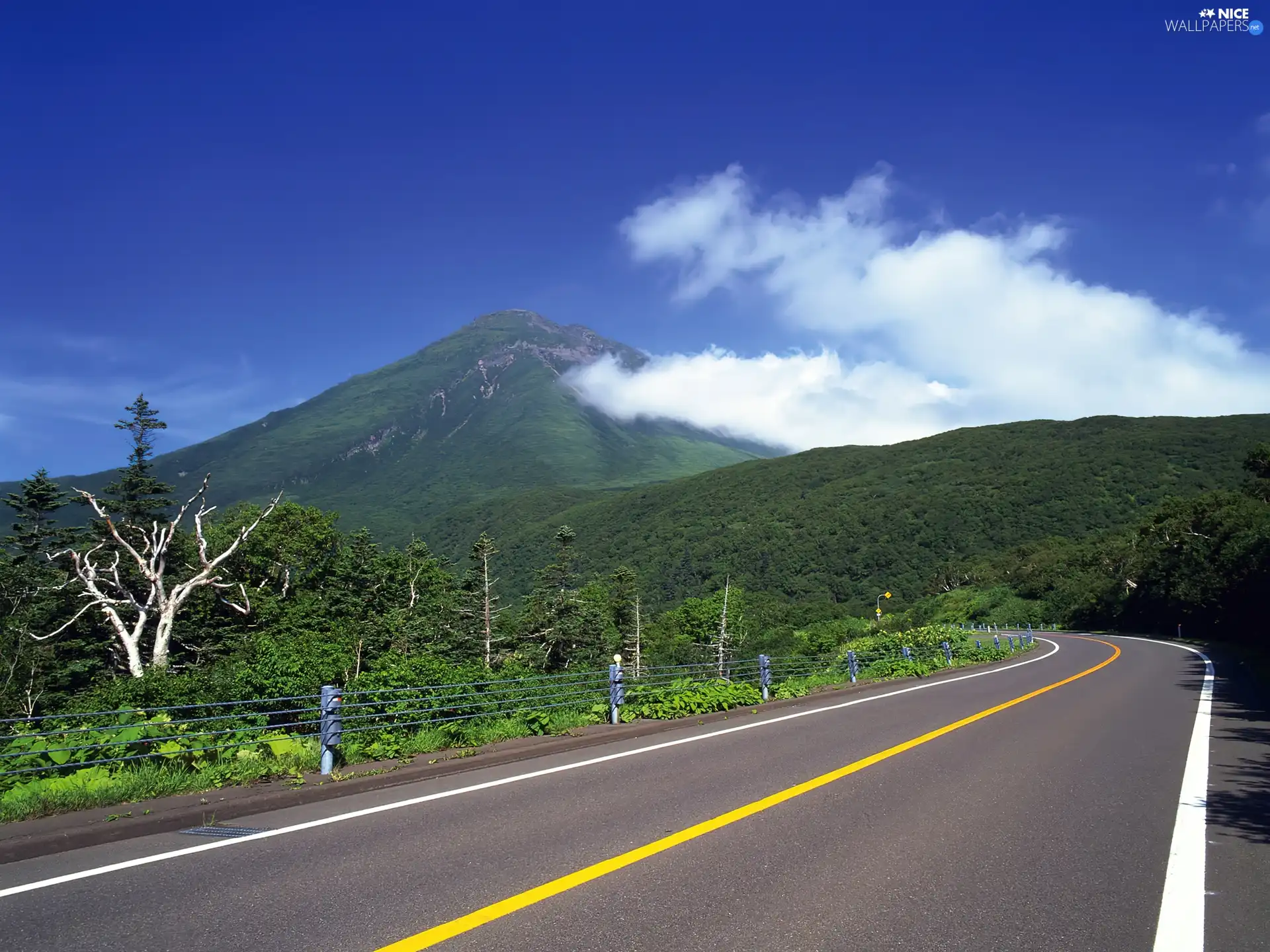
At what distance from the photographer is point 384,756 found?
28.4 feet

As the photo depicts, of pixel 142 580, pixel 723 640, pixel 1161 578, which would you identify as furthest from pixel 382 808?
pixel 1161 578

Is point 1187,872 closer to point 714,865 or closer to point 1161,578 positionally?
point 714,865

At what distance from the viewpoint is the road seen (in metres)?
→ 3.83

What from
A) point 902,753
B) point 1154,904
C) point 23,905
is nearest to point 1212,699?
point 902,753

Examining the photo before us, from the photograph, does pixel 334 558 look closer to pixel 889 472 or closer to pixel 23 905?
pixel 23 905

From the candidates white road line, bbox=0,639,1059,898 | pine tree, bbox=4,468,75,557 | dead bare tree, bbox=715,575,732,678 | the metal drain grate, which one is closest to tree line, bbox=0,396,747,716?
pine tree, bbox=4,468,75,557

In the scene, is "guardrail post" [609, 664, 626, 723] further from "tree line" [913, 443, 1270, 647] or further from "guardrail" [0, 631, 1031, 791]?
"tree line" [913, 443, 1270, 647]

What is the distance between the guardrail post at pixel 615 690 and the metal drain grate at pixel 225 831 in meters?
6.24

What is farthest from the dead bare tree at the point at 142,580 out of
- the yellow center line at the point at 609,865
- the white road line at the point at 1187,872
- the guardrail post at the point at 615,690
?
the white road line at the point at 1187,872

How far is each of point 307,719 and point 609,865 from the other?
8775 mm

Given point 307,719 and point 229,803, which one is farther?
point 307,719

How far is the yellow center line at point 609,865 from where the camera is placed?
377 centimetres

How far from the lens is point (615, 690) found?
1178 cm

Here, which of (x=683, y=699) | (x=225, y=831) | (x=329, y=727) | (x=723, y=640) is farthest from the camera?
(x=723, y=640)
